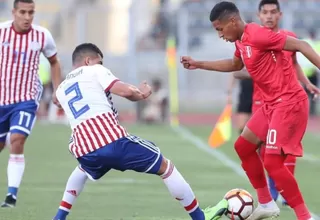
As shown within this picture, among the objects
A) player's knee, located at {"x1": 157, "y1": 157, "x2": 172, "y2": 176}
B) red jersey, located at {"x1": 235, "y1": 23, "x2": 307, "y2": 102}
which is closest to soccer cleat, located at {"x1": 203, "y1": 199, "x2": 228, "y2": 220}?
player's knee, located at {"x1": 157, "y1": 157, "x2": 172, "y2": 176}

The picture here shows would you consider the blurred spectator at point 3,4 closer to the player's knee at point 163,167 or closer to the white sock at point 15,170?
the white sock at point 15,170

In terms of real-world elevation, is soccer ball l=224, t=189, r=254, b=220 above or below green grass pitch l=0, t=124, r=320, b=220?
above

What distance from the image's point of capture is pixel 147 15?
→ 35938 mm

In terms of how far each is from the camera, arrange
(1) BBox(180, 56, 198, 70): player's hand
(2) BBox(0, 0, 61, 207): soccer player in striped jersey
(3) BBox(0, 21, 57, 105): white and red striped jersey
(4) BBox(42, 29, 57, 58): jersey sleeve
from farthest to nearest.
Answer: (4) BBox(42, 29, 57, 58): jersey sleeve, (3) BBox(0, 21, 57, 105): white and red striped jersey, (2) BBox(0, 0, 61, 207): soccer player in striped jersey, (1) BBox(180, 56, 198, 70): player's hand

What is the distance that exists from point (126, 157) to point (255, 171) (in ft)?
5.52

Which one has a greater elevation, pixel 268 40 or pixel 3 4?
pixel 268 40

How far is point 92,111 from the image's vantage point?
9.02 metres

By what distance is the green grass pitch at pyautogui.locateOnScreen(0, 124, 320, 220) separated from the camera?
1071 cm

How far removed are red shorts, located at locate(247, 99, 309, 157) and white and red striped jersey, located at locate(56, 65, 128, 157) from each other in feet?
4.68

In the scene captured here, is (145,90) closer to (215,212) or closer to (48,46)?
(215,212)

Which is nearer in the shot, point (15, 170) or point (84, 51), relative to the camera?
point (84, 51)

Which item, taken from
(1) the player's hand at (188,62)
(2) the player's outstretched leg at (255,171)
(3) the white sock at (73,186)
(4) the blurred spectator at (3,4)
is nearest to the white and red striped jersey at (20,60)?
(1) the player's hand at (188,62)

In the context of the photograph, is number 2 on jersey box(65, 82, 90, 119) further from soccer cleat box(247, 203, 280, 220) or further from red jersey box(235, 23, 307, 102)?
soccer cleat box(247, 203, 280, 220)

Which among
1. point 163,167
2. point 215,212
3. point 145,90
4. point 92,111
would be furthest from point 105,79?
point 215,212
